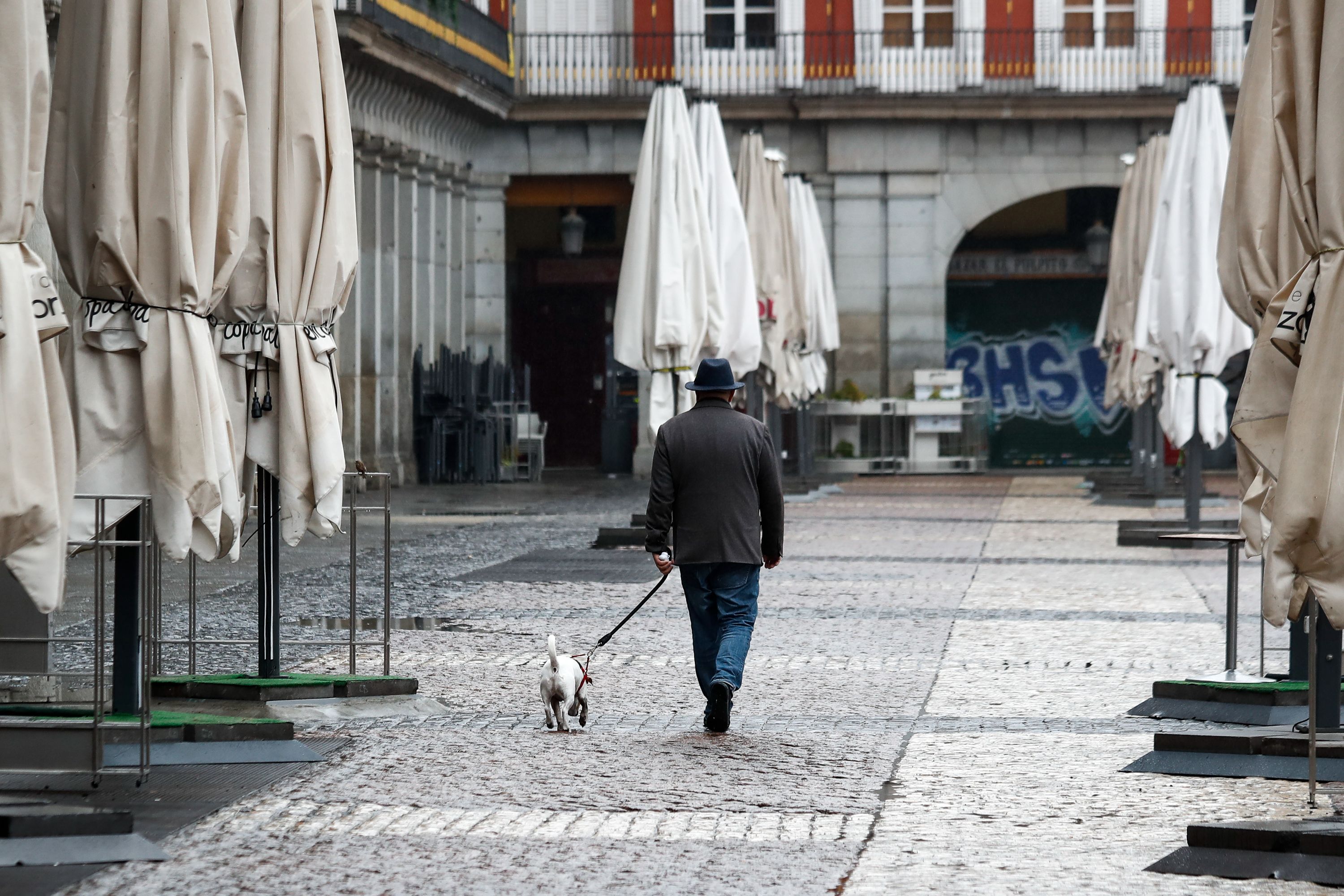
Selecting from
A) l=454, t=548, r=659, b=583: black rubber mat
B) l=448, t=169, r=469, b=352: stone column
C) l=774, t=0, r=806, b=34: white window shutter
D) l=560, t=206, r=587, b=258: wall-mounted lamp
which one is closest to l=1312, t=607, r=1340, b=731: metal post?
l=454, t=548, r=659, b=583: black rubber mat

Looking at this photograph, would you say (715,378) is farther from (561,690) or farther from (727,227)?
(727,227)

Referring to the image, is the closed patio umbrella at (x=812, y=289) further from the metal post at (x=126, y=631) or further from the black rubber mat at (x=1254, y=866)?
the black rubber mat at (x=1254, y=866)

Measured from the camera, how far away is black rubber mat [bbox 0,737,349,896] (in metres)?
5.95

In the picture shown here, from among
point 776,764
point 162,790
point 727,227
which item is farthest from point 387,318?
point 162,790

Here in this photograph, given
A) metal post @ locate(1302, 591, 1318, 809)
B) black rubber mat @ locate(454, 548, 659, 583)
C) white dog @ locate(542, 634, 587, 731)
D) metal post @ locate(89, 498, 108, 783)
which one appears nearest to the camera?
metal post @ locate(89, 498, 108, 783)

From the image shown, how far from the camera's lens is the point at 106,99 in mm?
6828

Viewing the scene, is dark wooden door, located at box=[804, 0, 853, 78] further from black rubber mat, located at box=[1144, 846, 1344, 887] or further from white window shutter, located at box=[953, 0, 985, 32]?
black rubber mat, located at box=[1144, 846, 1344, 887]

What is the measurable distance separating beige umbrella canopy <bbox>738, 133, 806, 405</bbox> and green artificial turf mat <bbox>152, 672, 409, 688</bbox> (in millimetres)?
13923

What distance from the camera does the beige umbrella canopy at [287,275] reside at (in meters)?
7.84

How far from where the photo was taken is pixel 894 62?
32.3 m

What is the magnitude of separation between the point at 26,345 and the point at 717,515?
3574 mm

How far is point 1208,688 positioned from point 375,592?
6.38 meters

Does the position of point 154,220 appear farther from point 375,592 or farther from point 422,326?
point 422,326

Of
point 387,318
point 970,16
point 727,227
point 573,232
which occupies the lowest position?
point 387,318
